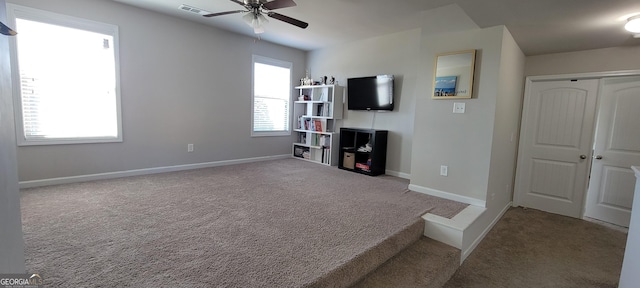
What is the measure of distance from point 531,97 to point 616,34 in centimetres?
113

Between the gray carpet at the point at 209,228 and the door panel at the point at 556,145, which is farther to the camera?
the door panel at the point at 556,145

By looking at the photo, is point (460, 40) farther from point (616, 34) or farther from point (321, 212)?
point (321, 212)

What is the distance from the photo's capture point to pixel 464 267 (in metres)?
2.44

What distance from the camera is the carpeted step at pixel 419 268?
190 cm

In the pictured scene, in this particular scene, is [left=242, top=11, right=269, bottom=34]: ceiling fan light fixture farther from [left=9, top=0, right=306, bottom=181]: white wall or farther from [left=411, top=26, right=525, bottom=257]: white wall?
[left=411, top=26, right=525, bottom=257]: white wall

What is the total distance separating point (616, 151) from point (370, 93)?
131 inches

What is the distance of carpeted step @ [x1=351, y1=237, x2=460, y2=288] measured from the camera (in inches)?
74.9

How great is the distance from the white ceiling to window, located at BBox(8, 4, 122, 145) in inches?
28.8

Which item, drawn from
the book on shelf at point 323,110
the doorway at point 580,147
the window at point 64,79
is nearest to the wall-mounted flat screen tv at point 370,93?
the book on shelf at point 323,110

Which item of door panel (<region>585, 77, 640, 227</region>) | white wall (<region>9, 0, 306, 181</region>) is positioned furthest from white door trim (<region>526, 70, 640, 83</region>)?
white wall (<region>9, 0, 306, 181</region>)

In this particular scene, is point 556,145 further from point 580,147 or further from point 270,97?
point 270,97

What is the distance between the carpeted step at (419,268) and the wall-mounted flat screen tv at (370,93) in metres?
2.56
